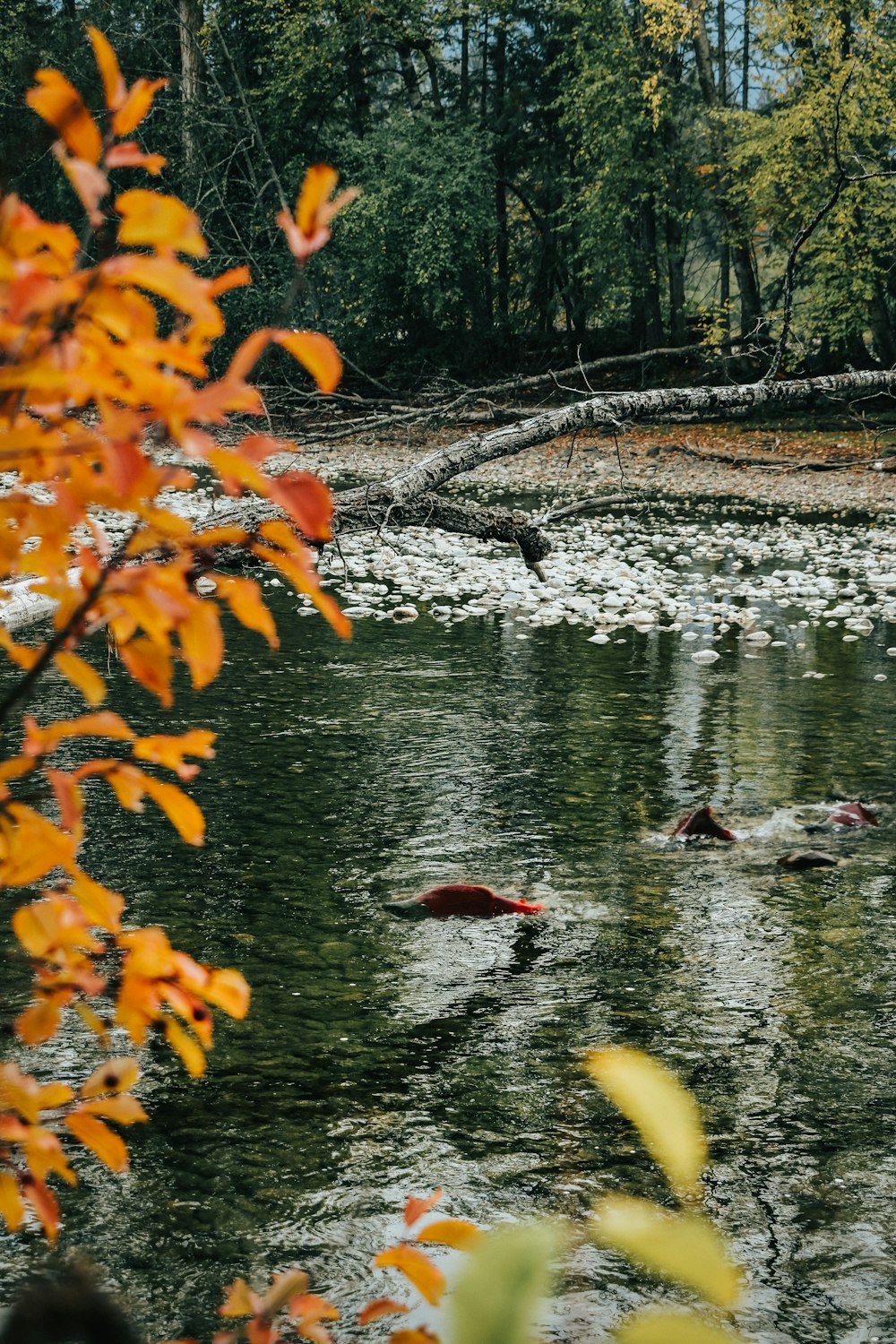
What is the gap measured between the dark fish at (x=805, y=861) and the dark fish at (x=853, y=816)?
0.44 meters

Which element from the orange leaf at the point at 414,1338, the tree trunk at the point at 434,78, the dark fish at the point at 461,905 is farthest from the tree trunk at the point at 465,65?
the orange leaf at the point at 414,1338

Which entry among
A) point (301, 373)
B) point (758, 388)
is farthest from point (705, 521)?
point (301, 373)

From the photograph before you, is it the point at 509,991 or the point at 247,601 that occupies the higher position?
the point at 247,601

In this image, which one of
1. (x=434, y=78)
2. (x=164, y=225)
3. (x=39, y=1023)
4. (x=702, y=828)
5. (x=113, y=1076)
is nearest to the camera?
(x=164, y=225)

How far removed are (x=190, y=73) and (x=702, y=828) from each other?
23314 millimetres

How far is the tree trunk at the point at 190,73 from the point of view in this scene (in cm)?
2262

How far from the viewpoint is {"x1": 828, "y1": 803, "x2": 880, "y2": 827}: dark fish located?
17.3 feet

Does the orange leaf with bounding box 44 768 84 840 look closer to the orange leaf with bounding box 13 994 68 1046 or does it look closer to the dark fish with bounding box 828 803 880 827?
the orange leaf with bounding box 13 994 68 1046

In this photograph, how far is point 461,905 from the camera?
4422mm

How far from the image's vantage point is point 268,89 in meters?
28.8

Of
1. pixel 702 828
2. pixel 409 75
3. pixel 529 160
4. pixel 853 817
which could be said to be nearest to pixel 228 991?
pixel 702 828

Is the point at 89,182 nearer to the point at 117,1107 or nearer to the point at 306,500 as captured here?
the point at 306,500

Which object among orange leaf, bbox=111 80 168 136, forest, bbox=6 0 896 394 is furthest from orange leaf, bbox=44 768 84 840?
forest, bbox=6 0 896 394

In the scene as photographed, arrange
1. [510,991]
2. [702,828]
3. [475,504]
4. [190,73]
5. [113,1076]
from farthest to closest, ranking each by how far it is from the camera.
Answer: [190,73] → [475,504] → [702,828] → [510,991] → [113,1076]
